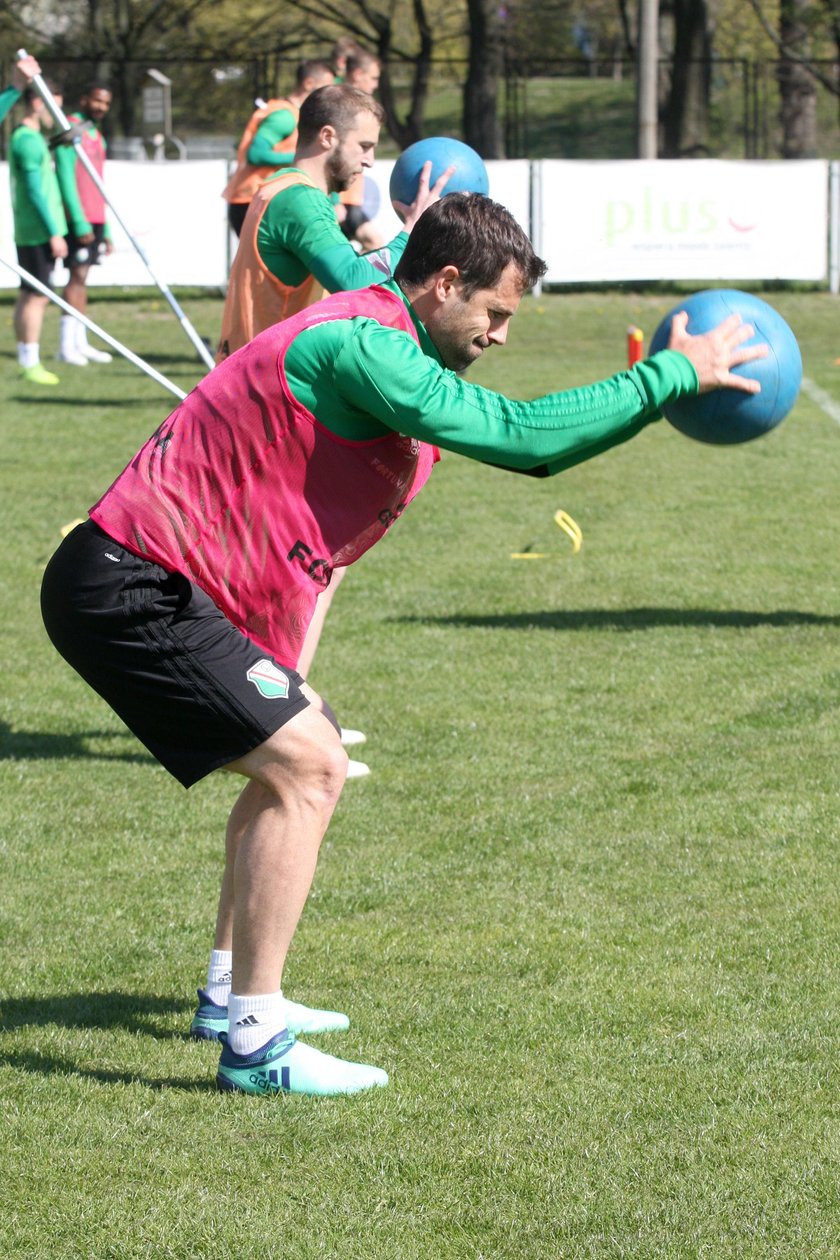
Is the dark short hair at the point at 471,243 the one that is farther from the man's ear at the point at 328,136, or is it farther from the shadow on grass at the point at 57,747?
the shadow on grass at the point at 57,747

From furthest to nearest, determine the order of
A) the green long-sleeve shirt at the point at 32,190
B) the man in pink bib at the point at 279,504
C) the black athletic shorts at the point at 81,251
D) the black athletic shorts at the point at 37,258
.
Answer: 1. the black athletic shorts at the point at 81,251
2. the black athletic shorts at the point at 37,258
3. the green long-sleeve shirt at the point at 32,190
4. the man in pink bib at the point at 279,504

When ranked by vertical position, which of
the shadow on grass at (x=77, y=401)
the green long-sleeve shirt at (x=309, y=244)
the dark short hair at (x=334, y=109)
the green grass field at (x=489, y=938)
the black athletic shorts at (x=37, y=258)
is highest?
the dark short hair at (x=334, y=109)

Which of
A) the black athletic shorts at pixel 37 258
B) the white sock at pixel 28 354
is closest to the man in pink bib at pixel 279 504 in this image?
the black athletic shorts at pixel 37 258

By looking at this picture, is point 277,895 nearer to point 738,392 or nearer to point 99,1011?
point 99,1011

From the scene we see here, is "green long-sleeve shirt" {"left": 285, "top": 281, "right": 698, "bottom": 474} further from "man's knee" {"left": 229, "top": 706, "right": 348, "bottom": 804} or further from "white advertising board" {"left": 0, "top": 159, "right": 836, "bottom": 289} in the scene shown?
"white advertising board" {"left": 0, "top": 159, "right": 836, "bottom": 289}

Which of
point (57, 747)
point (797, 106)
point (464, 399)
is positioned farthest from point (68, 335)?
point (797, 106)

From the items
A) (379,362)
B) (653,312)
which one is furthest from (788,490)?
(653,312)

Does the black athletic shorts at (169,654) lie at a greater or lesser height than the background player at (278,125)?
lesser

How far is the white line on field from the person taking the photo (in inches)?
582

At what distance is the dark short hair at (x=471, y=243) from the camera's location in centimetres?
362

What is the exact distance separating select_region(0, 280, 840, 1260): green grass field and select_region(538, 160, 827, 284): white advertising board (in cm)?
1382

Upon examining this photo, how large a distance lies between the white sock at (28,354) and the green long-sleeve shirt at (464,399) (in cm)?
1308

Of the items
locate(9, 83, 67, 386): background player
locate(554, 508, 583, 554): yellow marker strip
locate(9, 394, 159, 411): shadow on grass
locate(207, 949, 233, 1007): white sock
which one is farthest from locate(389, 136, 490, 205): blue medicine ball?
locate(9, 83, 67, 386): background player

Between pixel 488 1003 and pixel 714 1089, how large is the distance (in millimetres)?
700
